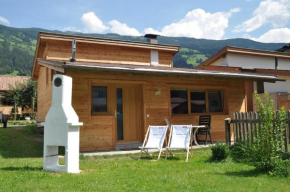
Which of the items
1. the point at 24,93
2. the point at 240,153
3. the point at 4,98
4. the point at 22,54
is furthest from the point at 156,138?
the point at 22,54

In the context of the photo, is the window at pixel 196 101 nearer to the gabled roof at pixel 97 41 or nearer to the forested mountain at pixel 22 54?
the gabled roof at pixel 97 41

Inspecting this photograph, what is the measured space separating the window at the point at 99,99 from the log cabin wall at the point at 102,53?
4.50 m

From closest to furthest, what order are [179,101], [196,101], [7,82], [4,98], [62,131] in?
[62,131]
[179,101]
[196,101]
[4,98]
[7,82]

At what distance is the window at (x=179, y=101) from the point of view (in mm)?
10867

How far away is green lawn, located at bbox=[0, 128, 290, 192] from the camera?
4559 millimetres

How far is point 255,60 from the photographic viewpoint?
21656mm

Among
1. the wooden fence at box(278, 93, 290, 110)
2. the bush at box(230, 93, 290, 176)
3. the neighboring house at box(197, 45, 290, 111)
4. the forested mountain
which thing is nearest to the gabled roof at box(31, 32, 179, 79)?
the neighboring house at box(197, 45, 290, 111)

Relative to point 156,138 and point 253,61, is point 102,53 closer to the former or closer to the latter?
point 156,138

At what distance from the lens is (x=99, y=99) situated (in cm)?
971

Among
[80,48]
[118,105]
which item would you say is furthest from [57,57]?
[118,105]

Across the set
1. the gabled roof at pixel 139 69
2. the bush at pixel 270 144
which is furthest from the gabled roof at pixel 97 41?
the bush at pixel 270 144

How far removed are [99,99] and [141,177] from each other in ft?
15.9

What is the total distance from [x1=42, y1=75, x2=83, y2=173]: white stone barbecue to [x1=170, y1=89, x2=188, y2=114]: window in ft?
17.7

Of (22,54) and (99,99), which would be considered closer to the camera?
(99,99)
